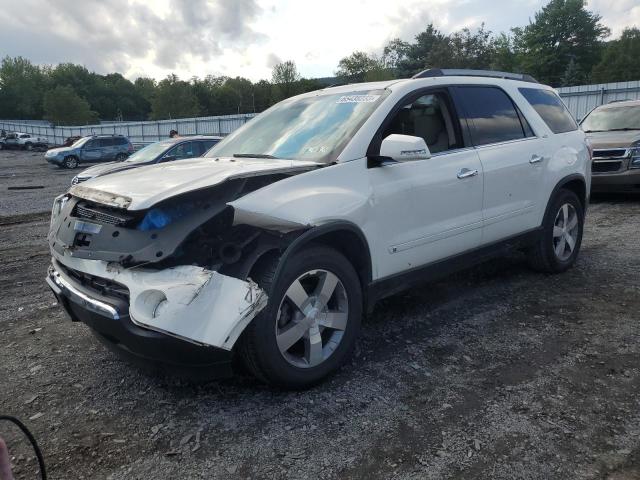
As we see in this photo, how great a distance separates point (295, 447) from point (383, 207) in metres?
1.59

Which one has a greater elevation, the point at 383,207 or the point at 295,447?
the point at 383,207

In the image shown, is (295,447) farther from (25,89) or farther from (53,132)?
(25,89)

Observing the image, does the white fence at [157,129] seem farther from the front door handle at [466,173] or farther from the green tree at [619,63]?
the green tree at [619,63]

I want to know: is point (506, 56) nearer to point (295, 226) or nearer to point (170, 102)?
point (170, 102)

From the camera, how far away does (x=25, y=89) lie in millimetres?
95625

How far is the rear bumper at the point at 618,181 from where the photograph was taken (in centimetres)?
898

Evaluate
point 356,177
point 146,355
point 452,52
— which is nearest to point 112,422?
point 146,355

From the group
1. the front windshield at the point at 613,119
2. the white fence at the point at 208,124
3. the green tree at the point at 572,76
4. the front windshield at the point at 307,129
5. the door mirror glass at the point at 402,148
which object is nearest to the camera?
the door mirror glass at the point at 402,148

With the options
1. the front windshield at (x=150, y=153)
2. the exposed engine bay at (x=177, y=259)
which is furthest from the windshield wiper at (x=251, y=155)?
the front windshield at (x=150, y=153)

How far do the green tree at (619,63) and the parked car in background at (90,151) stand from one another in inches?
2136

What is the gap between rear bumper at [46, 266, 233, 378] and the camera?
102 inches

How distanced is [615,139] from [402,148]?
7823 mm

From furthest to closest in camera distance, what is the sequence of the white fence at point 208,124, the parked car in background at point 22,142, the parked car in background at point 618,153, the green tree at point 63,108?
the green tree at point 63,108
the parked car in background at point 22,142
the white fence at point 208,124
the parked car in background at point 618,153

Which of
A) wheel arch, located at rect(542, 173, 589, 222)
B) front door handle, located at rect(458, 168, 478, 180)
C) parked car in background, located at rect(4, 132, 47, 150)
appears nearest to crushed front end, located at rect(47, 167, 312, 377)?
front door handle, located at rect(458, 168, 478, 180)
